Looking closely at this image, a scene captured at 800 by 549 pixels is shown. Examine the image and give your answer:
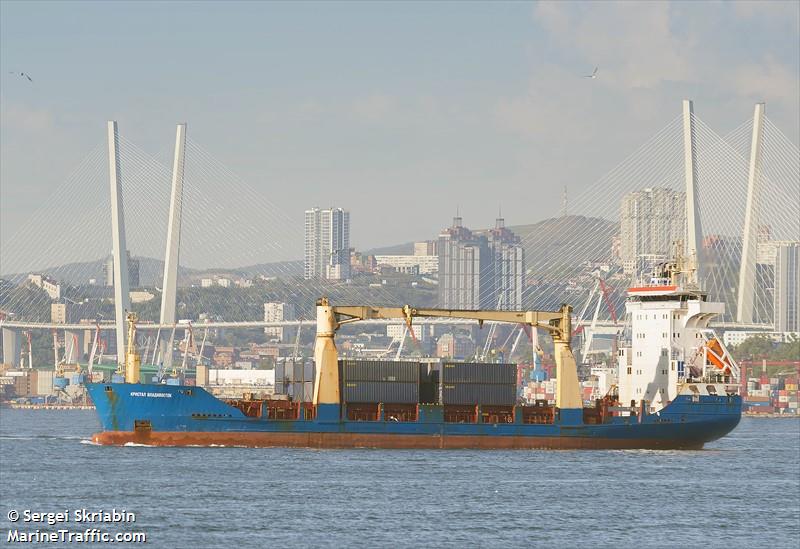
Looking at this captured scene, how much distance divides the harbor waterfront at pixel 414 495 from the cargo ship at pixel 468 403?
1250 millimetres

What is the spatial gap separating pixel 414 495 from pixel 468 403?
1730 cm

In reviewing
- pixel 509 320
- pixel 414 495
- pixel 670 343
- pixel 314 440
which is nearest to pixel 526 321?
pixel 509 320

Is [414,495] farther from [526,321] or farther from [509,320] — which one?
[526,321]

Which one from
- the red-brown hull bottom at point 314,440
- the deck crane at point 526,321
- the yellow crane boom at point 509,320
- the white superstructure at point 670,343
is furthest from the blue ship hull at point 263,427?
the white superstructure at point 670,343

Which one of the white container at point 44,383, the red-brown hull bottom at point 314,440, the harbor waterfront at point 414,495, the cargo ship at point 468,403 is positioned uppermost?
the white container at point 44,383

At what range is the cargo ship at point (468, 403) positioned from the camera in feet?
208

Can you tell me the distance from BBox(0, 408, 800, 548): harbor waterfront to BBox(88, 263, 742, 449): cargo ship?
4.10ft

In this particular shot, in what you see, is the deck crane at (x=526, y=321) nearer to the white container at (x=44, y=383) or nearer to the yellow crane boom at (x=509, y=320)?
the yellow crane boom at (x=509, y=320)

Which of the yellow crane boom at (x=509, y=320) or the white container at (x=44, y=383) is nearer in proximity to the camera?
the yellow crane boom at (x=509, y=320)

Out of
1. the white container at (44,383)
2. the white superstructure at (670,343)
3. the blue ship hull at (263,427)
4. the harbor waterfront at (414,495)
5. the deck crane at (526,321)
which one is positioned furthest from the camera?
the white container at (44,383)

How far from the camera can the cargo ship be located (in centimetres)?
6341

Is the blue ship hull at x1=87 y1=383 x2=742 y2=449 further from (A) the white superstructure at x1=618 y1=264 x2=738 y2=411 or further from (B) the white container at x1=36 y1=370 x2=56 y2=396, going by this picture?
(B) the white container at x1=36 y1=370 x2=56 y2=396

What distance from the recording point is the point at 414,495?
48.2m

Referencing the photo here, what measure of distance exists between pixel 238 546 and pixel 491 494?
12.4 meters
